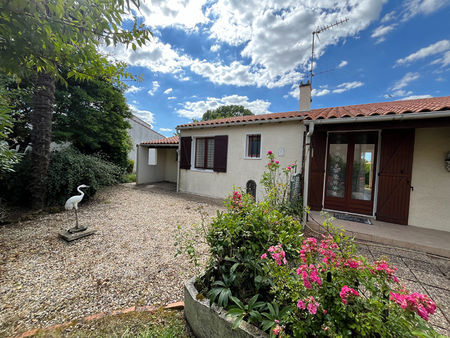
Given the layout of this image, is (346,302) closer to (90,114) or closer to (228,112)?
(90,114)

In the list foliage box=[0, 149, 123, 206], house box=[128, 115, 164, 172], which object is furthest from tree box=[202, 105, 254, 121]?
foliage box=[0, 149, 123, 206]

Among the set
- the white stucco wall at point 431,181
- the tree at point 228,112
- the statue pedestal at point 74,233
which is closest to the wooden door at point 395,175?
the white stucco wall at point 431,181

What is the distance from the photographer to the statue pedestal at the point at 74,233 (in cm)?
335

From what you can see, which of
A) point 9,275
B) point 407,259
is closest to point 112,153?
point 9,275

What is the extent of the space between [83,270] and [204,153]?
613 centimetres

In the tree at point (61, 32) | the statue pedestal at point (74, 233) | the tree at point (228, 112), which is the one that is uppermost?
the tree at point (228, 112)

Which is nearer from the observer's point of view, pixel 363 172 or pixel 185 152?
pixel 363 172

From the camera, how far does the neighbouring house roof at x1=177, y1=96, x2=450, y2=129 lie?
144 inches

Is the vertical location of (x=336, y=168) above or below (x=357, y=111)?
below

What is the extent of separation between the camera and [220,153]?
7.32 meters

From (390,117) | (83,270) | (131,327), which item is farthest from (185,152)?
(390,117)

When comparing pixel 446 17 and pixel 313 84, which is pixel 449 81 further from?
pixel 313 84

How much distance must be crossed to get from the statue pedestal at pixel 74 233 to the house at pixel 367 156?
16.2 ft

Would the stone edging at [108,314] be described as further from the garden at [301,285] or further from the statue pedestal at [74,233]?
the statue pedestal at [74,233]
